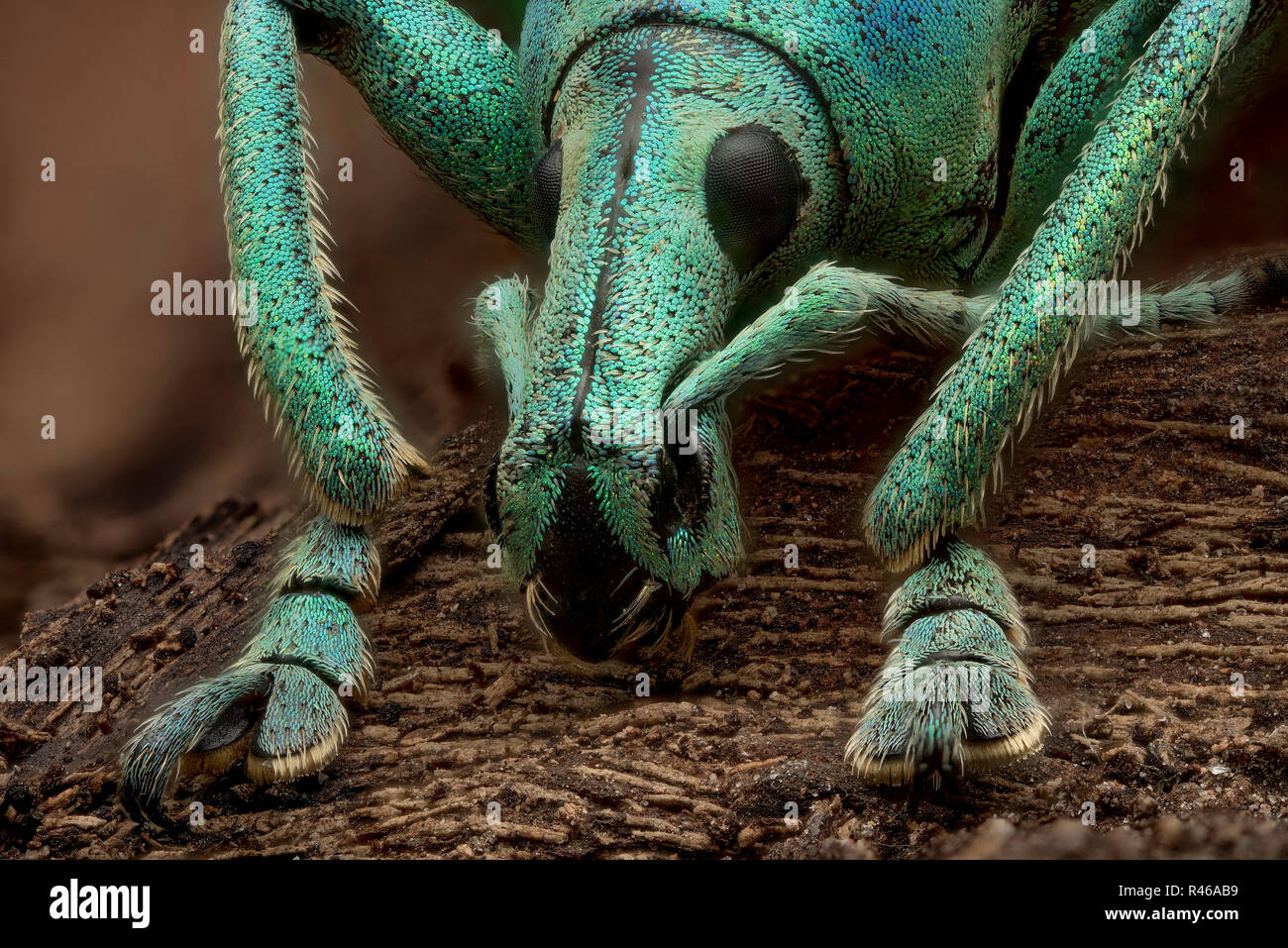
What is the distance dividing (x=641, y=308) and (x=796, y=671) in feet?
4.75

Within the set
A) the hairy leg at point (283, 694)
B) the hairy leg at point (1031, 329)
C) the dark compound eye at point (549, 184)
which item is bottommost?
the hairy leg at point (283, 694)

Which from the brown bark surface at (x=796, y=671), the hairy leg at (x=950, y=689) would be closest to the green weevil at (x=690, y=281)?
the hairy leg at (x=950, y=689)

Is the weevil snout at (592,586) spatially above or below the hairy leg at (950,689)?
above

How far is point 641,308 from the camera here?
124 inches

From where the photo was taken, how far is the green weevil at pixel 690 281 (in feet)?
10.1

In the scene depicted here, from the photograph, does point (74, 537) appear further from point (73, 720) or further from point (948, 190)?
point (948, 190)

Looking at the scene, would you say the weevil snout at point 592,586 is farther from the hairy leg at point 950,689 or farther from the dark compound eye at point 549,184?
the dark compound eye at point 549,184

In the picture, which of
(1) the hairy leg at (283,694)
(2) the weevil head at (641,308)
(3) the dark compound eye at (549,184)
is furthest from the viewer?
(3) the dark compound eye at (549,184)

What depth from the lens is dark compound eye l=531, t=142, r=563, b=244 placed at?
12.2ft

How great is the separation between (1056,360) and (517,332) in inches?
63.8

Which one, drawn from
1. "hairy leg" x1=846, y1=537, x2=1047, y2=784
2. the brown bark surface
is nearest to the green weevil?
"hairy leg" x1=846, y1=537, x2=1047, y2=784

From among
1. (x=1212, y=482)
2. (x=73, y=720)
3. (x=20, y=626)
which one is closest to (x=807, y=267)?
(x=1212, y=482)

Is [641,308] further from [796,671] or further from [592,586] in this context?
[796,671]

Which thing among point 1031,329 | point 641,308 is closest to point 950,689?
point 1031,329
